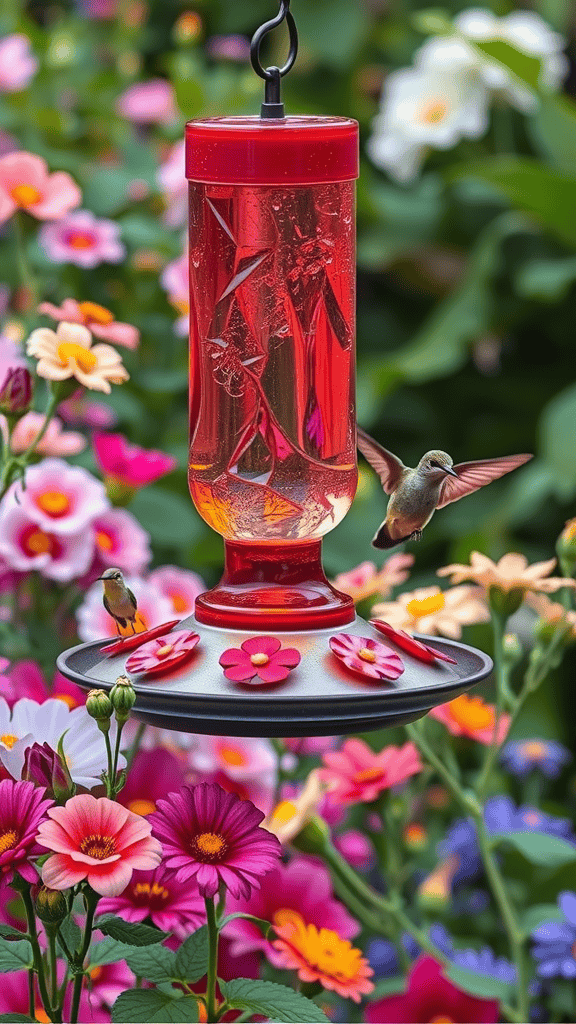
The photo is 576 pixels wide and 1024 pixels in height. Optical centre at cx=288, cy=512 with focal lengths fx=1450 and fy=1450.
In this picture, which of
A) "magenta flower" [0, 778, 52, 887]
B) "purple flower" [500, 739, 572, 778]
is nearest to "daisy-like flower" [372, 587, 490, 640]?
"magenta flower" [0, 778, 52, 887]

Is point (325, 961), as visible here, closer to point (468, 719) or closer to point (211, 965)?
point (211, 965)

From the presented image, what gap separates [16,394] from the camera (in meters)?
1.06

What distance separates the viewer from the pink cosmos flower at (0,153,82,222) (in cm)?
143

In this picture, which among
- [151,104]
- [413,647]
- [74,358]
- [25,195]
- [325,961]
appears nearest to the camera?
[413,647]

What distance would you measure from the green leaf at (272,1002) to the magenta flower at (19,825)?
144 mm

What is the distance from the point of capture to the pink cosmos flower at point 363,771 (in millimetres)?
1223

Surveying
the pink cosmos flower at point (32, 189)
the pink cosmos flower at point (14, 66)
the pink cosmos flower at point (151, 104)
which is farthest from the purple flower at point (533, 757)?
the pink cosmos flower at point (151, 104)

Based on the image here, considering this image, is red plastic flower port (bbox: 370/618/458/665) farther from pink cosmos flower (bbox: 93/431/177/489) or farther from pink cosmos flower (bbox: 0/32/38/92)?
pink cosmos flower (bbox: 0/32/38/92)

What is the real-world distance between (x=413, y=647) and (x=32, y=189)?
0.77m

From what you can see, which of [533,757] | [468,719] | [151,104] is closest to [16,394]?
[468,719]

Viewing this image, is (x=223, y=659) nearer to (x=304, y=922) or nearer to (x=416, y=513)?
(x=416, y=513)

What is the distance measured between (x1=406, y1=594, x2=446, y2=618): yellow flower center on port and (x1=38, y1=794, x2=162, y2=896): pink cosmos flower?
0.37 m

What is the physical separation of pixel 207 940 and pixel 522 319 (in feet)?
7.36

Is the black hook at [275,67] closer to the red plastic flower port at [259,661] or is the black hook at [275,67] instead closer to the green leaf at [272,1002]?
the red plastic flower port at [259,661]
